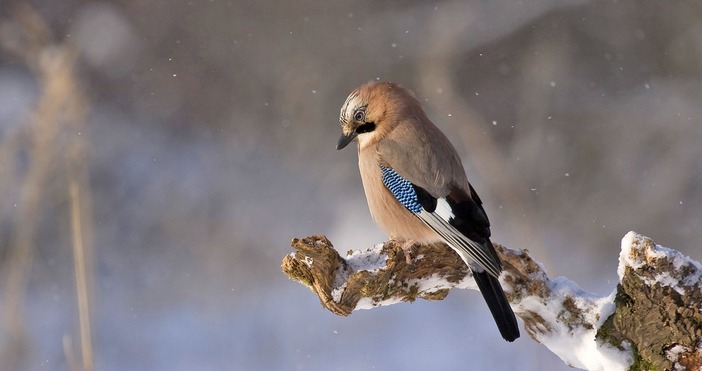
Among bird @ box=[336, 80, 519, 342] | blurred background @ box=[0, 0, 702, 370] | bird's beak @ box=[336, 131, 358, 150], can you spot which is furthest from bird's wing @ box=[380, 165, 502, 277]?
blurred background @ box=[0, 0, 702, 370]

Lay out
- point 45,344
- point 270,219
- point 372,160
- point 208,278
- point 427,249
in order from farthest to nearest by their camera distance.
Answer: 1. point 270,219
2. point 208,278
3. point 45,344
4. point 372,160
5. point 427,249

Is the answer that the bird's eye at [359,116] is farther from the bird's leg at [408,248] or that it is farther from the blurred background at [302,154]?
the blurred background at [302,154]

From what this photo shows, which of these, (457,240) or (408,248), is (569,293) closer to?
(457,240)

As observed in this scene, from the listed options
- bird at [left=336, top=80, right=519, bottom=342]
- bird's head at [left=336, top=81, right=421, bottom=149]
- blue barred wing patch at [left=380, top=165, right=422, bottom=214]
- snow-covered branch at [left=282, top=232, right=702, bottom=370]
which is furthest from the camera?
bird's head at [left=336, top=81, right=421, bottom=149]

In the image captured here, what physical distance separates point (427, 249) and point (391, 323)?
2.60 metres

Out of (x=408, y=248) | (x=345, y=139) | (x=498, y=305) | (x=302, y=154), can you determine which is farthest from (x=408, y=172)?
(x=302, y=154)

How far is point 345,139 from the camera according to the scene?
267 centimetres

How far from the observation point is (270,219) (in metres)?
5.58

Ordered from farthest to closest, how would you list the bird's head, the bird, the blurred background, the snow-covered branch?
1. the blurred background
2. the bird's head
3. the bird
4. the snow-covered branch

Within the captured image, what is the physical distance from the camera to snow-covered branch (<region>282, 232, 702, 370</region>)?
189 cm

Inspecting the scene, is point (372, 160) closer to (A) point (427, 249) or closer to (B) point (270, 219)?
(A) point (427, 249)

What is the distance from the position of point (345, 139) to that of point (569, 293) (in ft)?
2.82

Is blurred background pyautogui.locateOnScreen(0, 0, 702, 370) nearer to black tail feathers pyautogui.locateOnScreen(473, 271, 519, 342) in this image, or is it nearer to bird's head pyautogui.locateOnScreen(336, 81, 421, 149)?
bird's head pyautogui.locateOnScreen(336, 81, 421, 149)

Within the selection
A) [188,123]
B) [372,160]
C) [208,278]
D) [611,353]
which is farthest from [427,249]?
[188,123]
